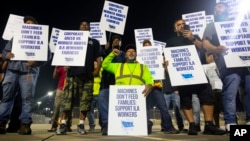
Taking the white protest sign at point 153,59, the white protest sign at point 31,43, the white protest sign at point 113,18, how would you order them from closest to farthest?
the white protest sign at point 31,43, the white protest sign at point 153,59, the white protest sign at point 113,18

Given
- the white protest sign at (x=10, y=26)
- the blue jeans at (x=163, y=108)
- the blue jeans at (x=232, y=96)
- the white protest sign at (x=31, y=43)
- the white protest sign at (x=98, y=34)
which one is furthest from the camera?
the white protest sign at (x=98, y=34)

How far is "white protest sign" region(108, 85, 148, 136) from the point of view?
5309 millimetres

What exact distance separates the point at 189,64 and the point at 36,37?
2713mm

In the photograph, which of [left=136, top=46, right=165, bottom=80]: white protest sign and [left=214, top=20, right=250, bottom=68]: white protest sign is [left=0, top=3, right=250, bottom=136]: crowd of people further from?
[left=136, top=46, right=165, bottom=80]: white protest sign

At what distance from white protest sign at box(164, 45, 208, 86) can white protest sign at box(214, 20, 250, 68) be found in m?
0.54

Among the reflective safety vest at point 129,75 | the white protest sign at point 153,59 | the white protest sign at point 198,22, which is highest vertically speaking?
the white protest sign at point 198,22

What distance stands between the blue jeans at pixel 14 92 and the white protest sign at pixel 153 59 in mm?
2580

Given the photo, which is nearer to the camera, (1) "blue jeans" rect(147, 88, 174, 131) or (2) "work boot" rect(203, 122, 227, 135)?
(2) "work boot" rect(203, 122, 227, 135)

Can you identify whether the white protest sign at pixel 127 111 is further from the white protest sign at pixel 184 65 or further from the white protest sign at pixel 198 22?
the white protest sign at pixel 198 22

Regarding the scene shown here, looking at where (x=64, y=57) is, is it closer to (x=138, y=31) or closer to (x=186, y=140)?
(x=186, y=140)

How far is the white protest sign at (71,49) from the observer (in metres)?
5.81

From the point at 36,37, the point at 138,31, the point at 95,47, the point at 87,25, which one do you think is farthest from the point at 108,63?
the point at 138,31

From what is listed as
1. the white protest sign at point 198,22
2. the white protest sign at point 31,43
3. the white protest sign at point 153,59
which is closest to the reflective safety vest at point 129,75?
the white protest sign at point 153,59

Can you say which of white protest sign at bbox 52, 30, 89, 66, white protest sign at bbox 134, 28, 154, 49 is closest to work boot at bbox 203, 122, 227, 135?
white protest sign at bbox 52, 30, 89, 66
